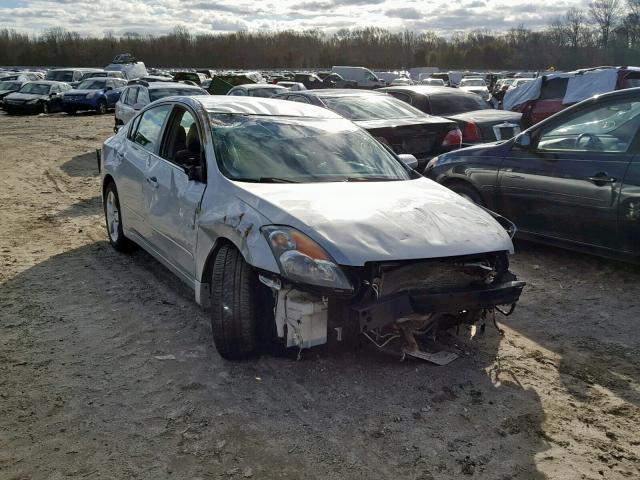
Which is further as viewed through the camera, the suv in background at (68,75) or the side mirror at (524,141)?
the suv in background at (68,75)

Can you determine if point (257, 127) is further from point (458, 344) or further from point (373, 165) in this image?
point (458, 344)

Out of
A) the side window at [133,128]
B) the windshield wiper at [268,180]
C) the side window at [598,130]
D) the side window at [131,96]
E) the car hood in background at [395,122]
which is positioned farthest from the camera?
the side window at [131,96]

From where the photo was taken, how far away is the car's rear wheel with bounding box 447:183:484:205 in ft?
21.6

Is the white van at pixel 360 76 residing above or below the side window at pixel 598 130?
below

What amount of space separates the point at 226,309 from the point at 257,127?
171 centimetres

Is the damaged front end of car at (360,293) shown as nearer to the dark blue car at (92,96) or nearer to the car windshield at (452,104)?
the car windshield at (452,104)

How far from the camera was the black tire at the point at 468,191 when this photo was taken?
6.60 metres

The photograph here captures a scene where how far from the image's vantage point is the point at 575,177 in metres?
5.53

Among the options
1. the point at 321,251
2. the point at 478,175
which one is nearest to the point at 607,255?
the point at 478,175

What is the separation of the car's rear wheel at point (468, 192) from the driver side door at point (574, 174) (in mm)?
337

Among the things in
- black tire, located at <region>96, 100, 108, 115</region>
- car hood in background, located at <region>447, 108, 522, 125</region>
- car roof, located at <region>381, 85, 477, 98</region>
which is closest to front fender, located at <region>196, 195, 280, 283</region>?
car hood in background, located at <region>447, 108, 522, 125</region>

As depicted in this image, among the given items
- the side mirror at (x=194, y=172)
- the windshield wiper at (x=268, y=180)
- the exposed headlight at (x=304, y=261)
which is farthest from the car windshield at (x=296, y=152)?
the exposed headlight at (x=304, y=261)

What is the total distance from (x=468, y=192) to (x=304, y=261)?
3.85 m

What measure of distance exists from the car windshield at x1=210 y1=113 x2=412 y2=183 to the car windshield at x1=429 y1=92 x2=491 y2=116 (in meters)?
6.29
